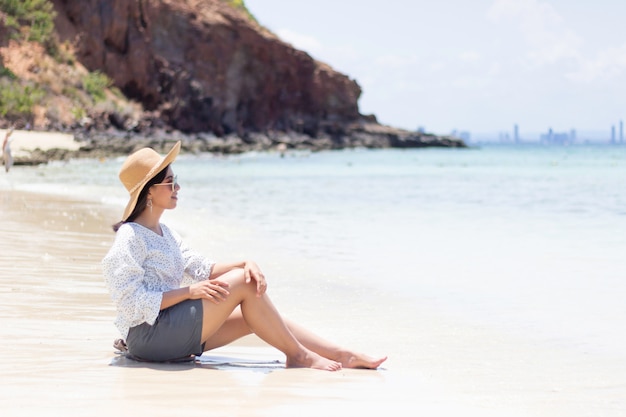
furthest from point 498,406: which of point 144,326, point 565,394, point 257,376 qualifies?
point 144,326

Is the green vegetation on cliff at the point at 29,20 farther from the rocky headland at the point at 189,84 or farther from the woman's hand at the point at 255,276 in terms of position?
the woman's hand at the point at 255,276

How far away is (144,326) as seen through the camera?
14.5ft

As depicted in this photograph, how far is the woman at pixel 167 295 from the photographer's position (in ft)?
14.3

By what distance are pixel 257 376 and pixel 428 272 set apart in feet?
13.9

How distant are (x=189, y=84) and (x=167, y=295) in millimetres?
63862

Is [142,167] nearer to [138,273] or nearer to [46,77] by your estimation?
[138,273]

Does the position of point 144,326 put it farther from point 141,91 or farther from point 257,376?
point 141,91

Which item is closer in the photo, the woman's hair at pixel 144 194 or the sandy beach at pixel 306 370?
the sandy beach at pixel 306 370

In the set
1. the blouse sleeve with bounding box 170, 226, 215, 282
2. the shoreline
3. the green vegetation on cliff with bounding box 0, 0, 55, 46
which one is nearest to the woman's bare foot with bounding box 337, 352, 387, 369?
the blouse sleeve with bounding box 170, 226, 215, 282

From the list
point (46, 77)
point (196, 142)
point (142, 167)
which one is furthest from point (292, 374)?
point (196, 142)

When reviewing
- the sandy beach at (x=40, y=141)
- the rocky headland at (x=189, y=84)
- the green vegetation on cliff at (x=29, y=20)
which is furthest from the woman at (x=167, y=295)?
the green vegetation on cliff at (x=29, y=20)

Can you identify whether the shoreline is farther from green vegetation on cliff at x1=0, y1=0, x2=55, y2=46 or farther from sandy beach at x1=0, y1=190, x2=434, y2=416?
sandy beach at x1=0, y1=190, x2=434, y2=416

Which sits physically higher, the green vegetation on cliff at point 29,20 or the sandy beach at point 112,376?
the green vegetation on cliff at point 29,20

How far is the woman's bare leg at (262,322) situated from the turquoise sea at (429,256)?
746 millimetres
